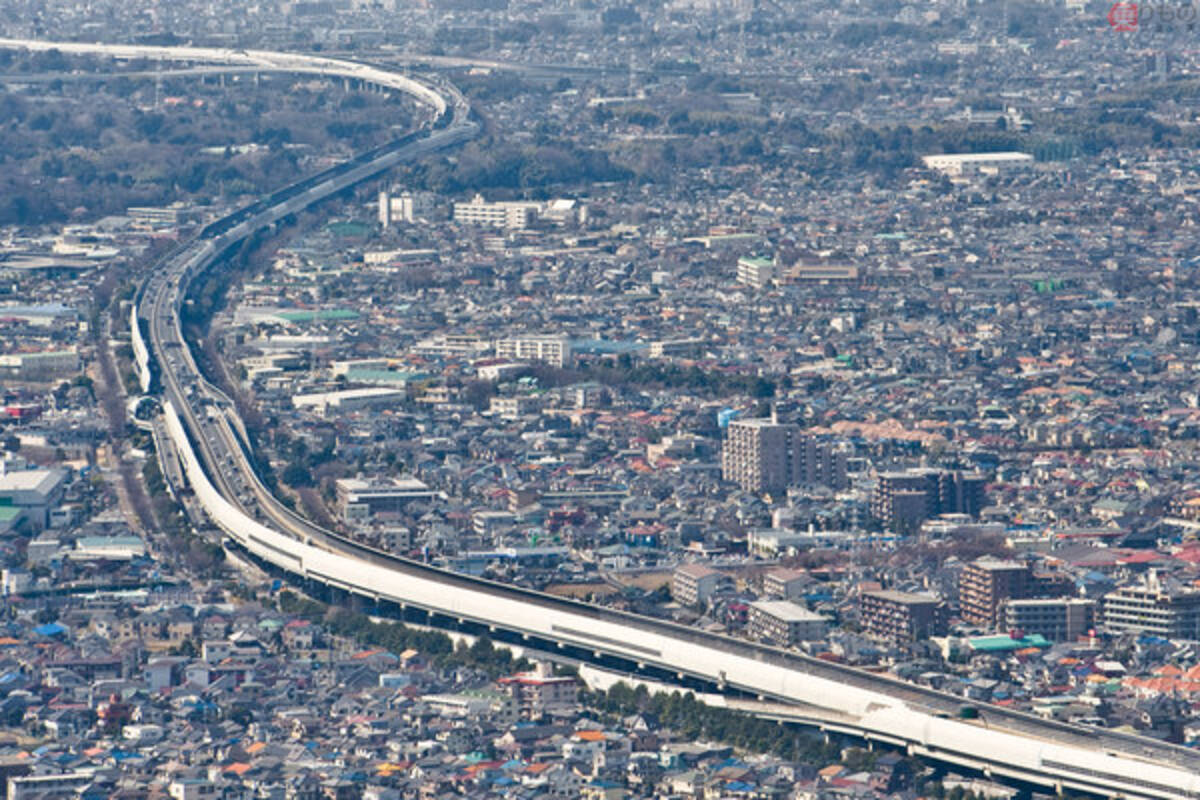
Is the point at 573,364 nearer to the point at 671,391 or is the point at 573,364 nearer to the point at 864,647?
the point at 671,391

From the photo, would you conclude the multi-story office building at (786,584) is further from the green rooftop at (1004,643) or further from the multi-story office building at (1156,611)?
the multi-story office building at (1156,611)

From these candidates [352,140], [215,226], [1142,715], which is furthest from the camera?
[352,140]

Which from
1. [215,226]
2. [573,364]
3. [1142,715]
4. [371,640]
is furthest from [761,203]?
[1142,715]

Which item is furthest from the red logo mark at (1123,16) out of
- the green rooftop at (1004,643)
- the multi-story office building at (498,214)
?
the green rooftop at (1004,643)

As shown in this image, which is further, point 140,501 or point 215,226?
point 215,226

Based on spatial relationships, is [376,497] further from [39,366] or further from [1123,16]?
[1123,16]

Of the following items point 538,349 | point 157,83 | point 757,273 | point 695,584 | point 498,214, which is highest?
point 695,584

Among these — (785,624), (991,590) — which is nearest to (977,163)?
(991,590)
